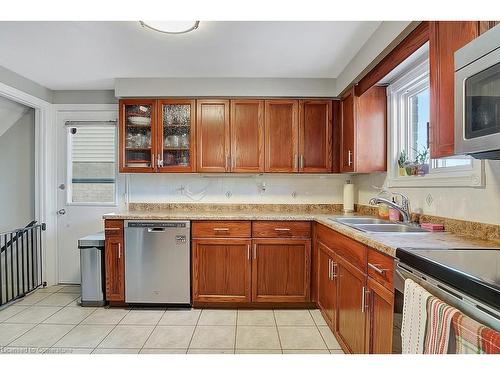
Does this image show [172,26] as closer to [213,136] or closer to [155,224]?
[213,136]

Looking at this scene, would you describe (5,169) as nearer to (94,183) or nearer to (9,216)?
(9,216)

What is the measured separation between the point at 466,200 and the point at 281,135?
6.13 ft

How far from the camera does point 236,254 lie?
293cm

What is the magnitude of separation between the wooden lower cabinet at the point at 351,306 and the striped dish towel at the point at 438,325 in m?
0.72

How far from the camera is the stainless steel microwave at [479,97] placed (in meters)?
1.01

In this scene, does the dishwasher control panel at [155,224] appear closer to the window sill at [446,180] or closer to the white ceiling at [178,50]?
the white ceiling at [178,50]

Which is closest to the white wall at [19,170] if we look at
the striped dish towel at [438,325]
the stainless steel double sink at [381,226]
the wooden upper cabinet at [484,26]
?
the stainless steel double sink at [381,226]

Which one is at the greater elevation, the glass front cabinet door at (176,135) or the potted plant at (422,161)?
the glass front cabinet door at (176,135)

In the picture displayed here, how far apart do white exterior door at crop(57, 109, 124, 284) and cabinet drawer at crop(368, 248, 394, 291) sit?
3010mm

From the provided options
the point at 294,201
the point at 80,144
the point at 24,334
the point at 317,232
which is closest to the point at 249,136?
the point at 294,201

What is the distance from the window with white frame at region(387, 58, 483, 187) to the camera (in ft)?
6.49

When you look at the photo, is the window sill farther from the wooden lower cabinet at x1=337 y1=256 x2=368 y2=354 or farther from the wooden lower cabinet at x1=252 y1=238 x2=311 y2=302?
the wooden lower cabinet at x1=252 y1=238 x2=311 y2=302

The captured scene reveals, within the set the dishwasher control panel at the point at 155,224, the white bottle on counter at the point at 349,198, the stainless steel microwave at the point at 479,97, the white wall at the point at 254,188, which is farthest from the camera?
the white wall at the point at 254,188

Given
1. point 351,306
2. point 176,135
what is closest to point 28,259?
point 176,135
